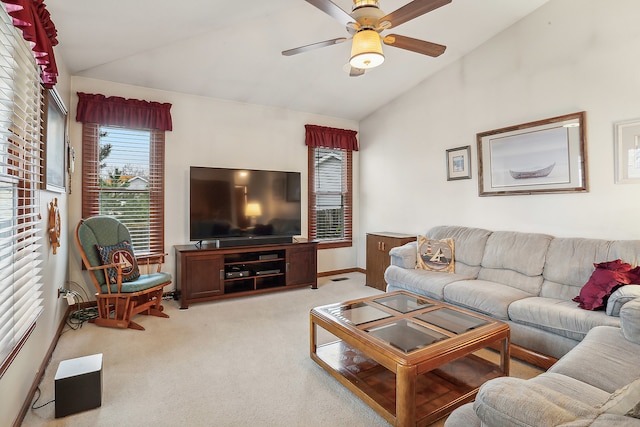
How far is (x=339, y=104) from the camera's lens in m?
5.02

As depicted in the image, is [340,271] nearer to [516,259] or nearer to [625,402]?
[516,259]

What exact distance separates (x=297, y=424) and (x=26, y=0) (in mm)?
2490

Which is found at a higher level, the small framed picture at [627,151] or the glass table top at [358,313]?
the small framed picture at [627,151]

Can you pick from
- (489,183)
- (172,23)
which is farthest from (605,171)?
(172,23)

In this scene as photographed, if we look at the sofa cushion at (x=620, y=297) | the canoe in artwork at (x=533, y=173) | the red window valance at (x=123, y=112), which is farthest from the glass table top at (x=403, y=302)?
the red window valance at (x=123, y=112)

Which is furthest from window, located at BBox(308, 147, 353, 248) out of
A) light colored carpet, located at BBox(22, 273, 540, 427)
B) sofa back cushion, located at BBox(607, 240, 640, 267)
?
sofa back cushion, located at BBox(607, 240, 640, 267)

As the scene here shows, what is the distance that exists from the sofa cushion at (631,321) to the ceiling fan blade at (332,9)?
2.38 meters

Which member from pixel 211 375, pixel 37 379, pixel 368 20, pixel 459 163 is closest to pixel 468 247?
pixel 459 163

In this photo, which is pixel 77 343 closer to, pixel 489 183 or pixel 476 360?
pixel 476 360

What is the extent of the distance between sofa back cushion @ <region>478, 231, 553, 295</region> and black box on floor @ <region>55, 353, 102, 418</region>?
11.0 feet

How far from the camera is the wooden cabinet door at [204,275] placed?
3809 mm

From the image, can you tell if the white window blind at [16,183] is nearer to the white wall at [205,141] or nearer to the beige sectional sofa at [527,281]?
the white wall at [205,141]

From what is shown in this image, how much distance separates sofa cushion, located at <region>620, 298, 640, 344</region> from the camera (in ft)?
5.70

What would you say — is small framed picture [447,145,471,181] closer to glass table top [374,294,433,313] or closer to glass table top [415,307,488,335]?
glass table top [374,294,433,313]
